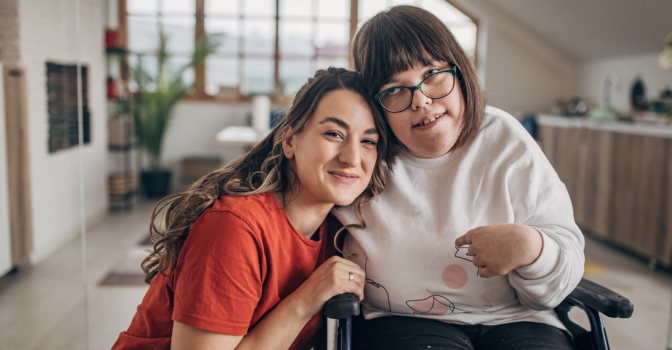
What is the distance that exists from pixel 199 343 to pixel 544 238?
0.70m

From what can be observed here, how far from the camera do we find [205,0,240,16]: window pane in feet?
18.8

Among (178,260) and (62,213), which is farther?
→ (62,213)

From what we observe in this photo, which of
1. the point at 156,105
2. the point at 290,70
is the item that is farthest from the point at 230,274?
the point at 290,70

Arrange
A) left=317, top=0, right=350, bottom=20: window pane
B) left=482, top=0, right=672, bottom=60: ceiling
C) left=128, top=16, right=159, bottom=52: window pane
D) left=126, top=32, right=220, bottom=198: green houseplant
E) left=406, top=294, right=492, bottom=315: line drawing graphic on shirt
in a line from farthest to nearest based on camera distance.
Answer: left=317, top=0, right=350, bottom=20: window pane, left=128, top=16, right=159, bottom=52: window pane, left=126, top=32, right=220, bottom=198: green houseplant, left=482, top=0, right=672, bottom=60: ceiling, left=406, top=294, right=492, bottom=315: line drawing graphic on shirt

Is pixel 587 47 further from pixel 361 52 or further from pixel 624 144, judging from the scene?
pixel 361 52

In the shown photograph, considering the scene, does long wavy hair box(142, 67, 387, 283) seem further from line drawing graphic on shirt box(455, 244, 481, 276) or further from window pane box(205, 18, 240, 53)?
window pane box(205, 18, 240, 53)

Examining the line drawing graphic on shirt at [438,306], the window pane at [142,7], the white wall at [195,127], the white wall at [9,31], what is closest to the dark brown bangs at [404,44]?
the line drawing graphic on shirt at [438,306]

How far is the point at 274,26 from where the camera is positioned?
5.83m

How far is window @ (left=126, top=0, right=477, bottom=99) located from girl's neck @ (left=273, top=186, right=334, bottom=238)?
15.4 feet

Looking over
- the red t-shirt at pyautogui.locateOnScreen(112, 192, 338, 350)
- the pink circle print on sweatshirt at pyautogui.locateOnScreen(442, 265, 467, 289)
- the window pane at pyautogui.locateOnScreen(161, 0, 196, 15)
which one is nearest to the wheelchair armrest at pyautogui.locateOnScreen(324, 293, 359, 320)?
the red t-shirt at pyautogui.locateOnScreen(112, 192, 338, 350)

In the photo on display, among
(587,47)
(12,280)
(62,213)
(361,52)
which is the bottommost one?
(12,280)

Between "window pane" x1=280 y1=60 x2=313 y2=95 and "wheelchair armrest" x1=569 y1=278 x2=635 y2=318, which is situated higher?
"window pane" x1=280 y1=60 x2=313 y2=95

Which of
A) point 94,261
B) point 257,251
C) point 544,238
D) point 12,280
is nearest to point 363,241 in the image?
point 257,251

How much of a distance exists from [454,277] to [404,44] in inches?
21.1
